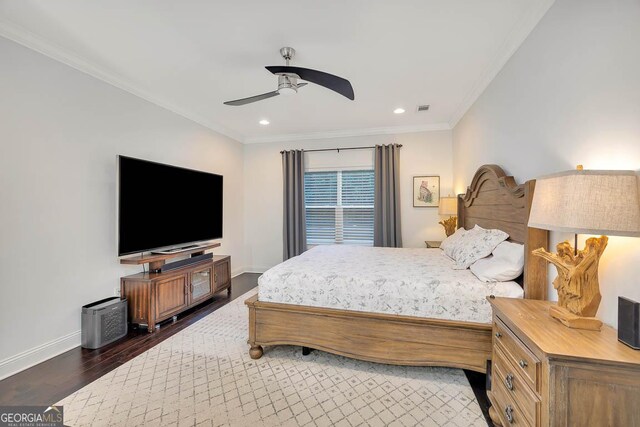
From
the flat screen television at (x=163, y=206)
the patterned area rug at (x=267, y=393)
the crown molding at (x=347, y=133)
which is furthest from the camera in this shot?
the crown molding at (x=347, y=133)

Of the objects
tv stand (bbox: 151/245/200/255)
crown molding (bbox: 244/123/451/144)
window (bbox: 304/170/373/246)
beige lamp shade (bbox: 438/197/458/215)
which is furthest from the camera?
window (bbox: 304/170/373/246)

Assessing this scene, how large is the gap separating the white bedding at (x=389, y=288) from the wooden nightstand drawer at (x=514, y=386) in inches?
15.0

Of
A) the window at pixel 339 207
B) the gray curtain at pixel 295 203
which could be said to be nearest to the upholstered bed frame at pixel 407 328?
the window at pixel 339 207

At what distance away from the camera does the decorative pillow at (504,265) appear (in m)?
1.89

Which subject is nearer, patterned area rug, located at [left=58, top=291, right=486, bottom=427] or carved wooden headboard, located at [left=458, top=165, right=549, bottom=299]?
patterned area rug, located at [left=58, top=291, right=486, bottom=427]

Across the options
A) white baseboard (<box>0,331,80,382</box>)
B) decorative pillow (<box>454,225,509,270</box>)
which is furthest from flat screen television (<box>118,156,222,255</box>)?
decorative pillow (<box>454,225,509,270</box>)

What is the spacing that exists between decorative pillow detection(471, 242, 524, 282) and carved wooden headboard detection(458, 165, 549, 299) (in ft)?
0.24

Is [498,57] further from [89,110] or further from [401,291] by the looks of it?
[89,110]

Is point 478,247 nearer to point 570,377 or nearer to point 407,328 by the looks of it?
point 407,328

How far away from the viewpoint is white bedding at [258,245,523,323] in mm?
1874

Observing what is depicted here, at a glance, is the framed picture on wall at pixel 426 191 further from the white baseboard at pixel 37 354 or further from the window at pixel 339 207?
the white baseboard at pixel 37 354

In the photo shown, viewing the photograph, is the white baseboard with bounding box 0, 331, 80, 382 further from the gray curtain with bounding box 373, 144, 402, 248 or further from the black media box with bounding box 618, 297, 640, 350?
the gray curtain with bounding box 373, 144, 402, 248

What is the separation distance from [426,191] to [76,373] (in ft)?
15.6

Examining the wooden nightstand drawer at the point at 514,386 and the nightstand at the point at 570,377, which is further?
the wooden nightstand drawer at the point at 514,386
